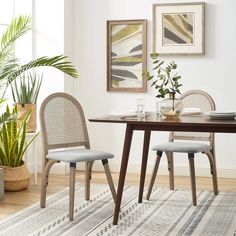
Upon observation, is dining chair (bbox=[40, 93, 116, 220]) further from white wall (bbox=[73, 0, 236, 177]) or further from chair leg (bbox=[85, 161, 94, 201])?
white wall (bbox=[73, 0, 236, 177])

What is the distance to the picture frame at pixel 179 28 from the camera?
5410 millimetres

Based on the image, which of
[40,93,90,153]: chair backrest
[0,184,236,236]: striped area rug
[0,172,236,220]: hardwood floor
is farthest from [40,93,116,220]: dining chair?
[0,172,236,220]: hardwood floor

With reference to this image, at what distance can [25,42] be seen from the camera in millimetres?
5676

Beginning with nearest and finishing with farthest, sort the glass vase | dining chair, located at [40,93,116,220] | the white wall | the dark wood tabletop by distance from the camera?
the dark wood tabletop, the glass vase, dining chair, located at [40,93,116,220], the white wall

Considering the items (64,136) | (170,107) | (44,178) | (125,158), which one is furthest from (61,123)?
(170,107)

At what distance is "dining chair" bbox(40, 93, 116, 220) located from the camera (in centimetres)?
393

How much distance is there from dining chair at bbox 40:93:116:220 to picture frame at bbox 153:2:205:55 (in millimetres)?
1585

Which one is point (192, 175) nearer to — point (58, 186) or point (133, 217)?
point (133, 217)

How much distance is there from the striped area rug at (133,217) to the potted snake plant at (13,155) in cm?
41

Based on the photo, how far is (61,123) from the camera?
421cm

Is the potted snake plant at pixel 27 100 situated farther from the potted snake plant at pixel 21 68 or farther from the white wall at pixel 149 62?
the white wall at pixel 149 62

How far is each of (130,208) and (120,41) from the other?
2.10 metres

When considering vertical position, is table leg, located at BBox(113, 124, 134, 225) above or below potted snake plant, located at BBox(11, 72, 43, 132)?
below

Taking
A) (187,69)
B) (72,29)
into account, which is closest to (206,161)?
(187,69)
